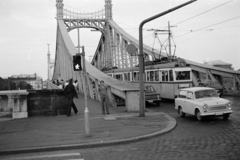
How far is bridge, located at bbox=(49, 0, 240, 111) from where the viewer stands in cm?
1762

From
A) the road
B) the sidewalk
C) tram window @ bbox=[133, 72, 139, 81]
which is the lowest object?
the road

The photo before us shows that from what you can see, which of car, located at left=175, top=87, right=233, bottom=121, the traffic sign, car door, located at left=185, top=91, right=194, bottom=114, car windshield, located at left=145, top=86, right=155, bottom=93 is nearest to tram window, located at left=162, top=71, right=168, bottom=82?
car windshield, located at left=145, top=86, right=155, bottom=93

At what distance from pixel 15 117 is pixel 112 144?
6.42m

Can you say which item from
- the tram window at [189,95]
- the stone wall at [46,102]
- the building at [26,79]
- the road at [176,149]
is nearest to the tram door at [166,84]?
the tram window at [189,95]

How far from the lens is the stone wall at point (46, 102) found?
13.3 m

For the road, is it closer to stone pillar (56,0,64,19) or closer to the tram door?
the tram door

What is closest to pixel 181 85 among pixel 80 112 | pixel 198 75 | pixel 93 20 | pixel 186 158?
pixel 80 112

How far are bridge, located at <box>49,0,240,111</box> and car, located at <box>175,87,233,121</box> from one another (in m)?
2.76

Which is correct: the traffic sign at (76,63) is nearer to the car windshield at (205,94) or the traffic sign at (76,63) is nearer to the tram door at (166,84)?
the car windshield at (205,94)

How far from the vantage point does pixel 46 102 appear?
13.5m

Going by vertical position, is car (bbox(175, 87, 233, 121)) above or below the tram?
below

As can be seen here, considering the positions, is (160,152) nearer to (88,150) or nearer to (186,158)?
(186,158)

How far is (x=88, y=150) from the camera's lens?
7.66 m

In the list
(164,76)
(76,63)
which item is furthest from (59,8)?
(76,63)
